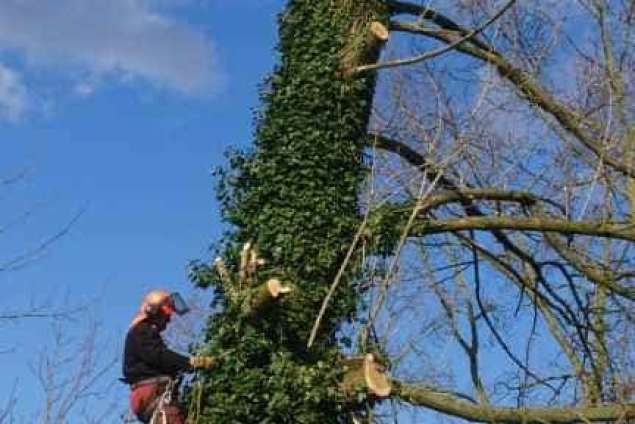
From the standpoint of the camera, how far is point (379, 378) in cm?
643

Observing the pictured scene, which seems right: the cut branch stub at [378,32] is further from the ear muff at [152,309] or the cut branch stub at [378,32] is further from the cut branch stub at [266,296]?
the ear muff at [152,309]

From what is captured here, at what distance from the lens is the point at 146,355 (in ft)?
20.0

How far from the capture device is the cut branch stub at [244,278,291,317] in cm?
612

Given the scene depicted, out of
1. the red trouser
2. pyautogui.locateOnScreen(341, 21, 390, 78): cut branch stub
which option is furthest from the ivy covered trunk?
the red trouser

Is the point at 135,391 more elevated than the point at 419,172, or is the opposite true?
the point at 419,172

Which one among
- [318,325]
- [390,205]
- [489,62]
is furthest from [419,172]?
[318,325]

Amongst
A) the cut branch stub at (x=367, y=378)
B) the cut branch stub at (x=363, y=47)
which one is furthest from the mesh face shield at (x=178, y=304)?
the cut branch stub at (x=363, y=47)

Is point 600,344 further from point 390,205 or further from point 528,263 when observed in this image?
point 390,205

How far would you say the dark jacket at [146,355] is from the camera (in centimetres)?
609

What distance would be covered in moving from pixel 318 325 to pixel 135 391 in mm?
1296

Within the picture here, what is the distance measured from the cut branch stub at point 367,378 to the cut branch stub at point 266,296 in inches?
28.8

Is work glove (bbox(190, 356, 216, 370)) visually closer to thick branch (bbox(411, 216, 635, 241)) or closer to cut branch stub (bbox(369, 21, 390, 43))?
thick branch (bbox(411, 216, 635, 241))

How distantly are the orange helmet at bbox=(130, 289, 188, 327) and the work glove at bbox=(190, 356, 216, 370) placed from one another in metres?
0.45

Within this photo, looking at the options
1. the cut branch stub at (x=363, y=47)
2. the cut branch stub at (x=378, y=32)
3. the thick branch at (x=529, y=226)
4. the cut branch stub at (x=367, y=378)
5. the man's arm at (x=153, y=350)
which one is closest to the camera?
the man's arm at (x=153, y=350)
